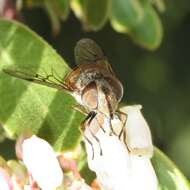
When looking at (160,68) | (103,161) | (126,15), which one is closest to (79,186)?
(103,161)

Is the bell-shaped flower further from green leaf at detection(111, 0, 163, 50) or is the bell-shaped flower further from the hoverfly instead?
green leaf at detection(111, 0, 163, 50)

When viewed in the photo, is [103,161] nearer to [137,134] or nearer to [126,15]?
[137,134]

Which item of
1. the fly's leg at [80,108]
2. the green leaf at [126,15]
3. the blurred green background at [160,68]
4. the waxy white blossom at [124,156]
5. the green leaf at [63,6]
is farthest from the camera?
the blurred green background at [160,68]

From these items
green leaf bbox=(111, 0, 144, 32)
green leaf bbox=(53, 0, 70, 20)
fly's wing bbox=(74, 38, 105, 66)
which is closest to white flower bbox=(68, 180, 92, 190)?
fly's wing bbox=(74, 38, 105, 66)

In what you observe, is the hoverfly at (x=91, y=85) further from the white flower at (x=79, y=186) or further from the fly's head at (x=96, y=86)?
the white flower at (x=79, y=186)

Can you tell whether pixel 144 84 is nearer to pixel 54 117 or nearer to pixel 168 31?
pixel 168 31

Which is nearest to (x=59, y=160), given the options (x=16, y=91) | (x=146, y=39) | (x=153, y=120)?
(x=16, y=91)

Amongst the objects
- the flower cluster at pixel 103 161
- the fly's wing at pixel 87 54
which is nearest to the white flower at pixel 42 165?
the flower cluster at pixel 103 161
